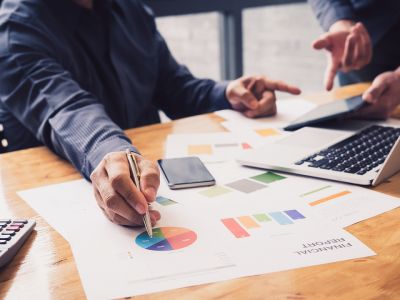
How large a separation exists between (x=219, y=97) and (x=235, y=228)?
779 mm

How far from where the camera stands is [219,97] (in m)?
1.49

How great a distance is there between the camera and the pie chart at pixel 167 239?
0.71 meters

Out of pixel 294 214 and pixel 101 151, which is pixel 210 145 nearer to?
pixel 101 151

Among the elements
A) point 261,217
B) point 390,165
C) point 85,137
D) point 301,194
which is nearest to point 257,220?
point 261,217

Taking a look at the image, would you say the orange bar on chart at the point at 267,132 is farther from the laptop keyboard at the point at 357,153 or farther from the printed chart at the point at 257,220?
the printed chart at the point at 257,220

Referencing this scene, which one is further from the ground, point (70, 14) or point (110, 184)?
point (70, 14)

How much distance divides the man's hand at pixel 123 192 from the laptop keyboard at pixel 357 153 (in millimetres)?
308

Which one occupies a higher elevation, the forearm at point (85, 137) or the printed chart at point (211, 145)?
the forearm at point (85, 137)

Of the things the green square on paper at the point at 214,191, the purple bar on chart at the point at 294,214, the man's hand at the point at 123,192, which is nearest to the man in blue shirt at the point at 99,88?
the man's hand at the point at 123,192

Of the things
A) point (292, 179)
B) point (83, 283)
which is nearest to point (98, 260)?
point (83, 283)

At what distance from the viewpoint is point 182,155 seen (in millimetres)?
1084

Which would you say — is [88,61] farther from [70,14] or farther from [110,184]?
[110,184]

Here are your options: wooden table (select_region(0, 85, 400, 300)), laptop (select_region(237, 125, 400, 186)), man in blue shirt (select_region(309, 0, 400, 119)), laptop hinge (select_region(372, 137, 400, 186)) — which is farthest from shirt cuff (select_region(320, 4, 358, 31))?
wooden table (select_region(0, 85, 400, 300))

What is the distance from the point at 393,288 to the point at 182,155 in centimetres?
56
